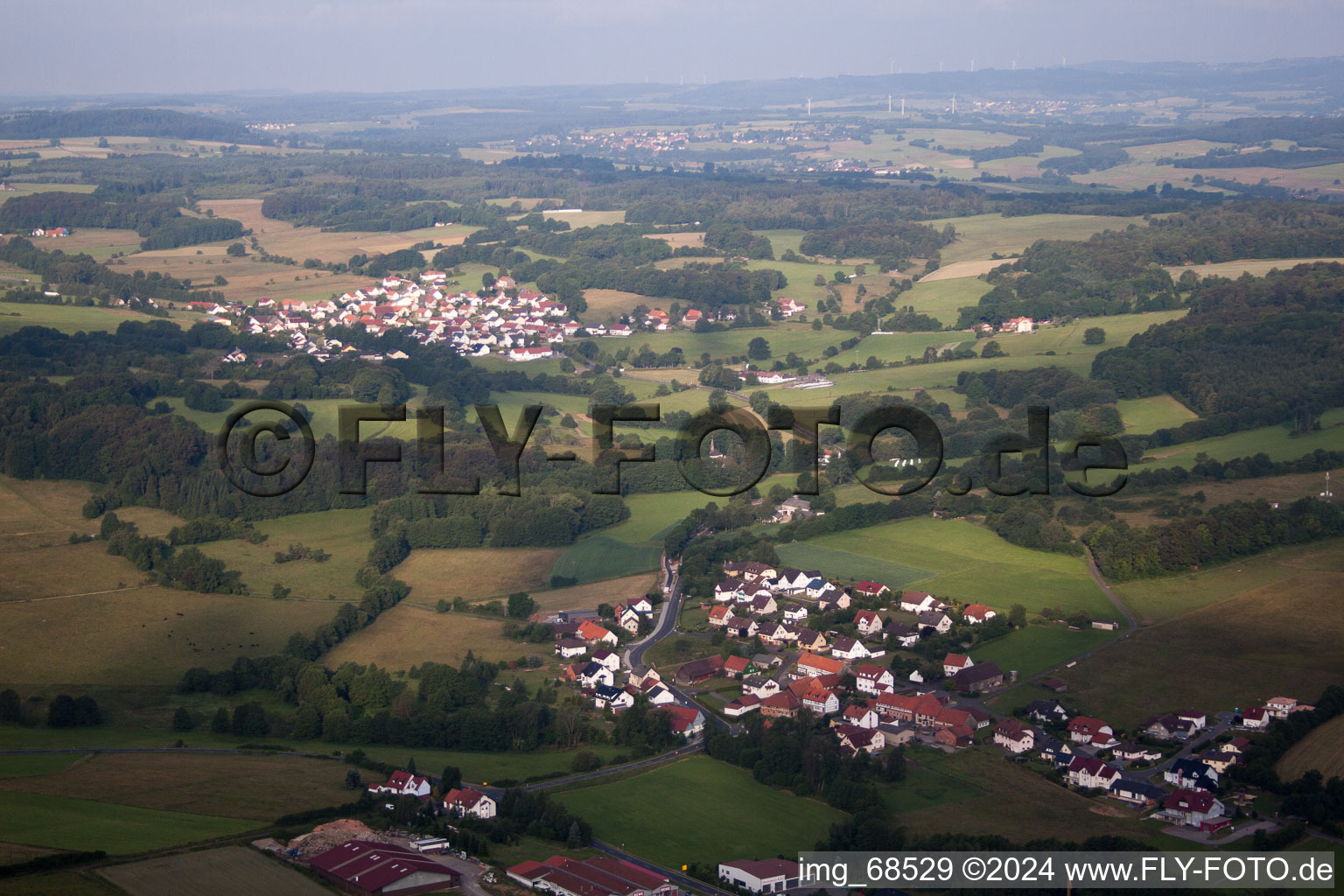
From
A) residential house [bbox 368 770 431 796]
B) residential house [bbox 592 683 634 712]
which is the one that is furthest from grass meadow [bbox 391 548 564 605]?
residential house [bbox 368 770 431 796]

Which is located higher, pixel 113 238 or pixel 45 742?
pixel 113 238

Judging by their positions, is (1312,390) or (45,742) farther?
(1312,390)

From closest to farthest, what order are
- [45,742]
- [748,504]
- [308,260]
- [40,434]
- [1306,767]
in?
[1306,767] → [45,742] → [748,504] → [40,434] → [308,260]

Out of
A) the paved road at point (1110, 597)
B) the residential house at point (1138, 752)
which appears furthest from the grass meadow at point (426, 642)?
the paved road at point (1110, 597)

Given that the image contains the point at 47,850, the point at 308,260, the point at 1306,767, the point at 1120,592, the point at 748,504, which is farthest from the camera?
the point at 308,260

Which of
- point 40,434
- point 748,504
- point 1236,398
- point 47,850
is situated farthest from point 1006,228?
point 47,850

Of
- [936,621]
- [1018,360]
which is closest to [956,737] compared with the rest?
[936,621]

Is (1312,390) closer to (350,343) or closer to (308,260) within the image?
(350,343)
